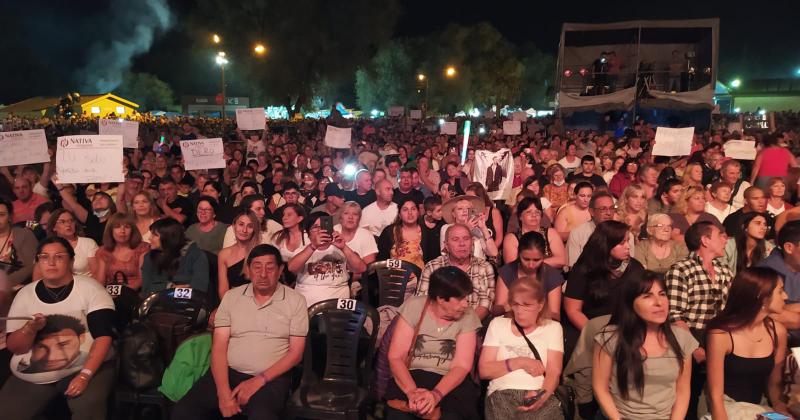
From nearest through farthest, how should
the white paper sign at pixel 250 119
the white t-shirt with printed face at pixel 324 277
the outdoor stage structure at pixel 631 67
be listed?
the white t-shirt with printed face at pixel 324 277
the white paper sign at pixel 250 119
the outdoor stage structure at pixel 631 67

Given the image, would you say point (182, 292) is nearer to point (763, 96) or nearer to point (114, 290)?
point (114, 290)

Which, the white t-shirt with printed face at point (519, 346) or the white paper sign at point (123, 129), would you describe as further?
the white paper sign at point (123, 129)

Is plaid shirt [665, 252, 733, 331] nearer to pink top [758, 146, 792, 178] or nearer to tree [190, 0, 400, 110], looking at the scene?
pink top [758, 146, 792, 178]

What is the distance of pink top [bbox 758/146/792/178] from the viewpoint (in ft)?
27.9

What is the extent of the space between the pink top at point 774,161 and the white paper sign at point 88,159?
894 cm

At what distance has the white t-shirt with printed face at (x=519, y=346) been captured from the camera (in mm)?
3865

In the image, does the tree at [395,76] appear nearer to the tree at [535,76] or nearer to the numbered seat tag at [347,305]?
the tree at [535,76]

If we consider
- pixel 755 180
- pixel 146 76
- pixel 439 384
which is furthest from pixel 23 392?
pixel 146 76

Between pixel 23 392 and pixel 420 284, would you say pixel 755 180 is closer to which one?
pixel 420 284

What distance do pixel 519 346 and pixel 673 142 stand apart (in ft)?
25.1

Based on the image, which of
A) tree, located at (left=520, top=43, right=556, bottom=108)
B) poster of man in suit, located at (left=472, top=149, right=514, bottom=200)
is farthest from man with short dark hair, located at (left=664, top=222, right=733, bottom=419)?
tree, located at (left=520, top=43, right=556, bottom=108)

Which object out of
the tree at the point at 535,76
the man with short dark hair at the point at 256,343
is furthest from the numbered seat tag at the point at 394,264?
the tree at the point at 535,76

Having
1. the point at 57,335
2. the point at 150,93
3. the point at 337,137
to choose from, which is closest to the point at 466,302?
the point at 57,335

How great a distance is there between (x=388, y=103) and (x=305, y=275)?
204 ft
